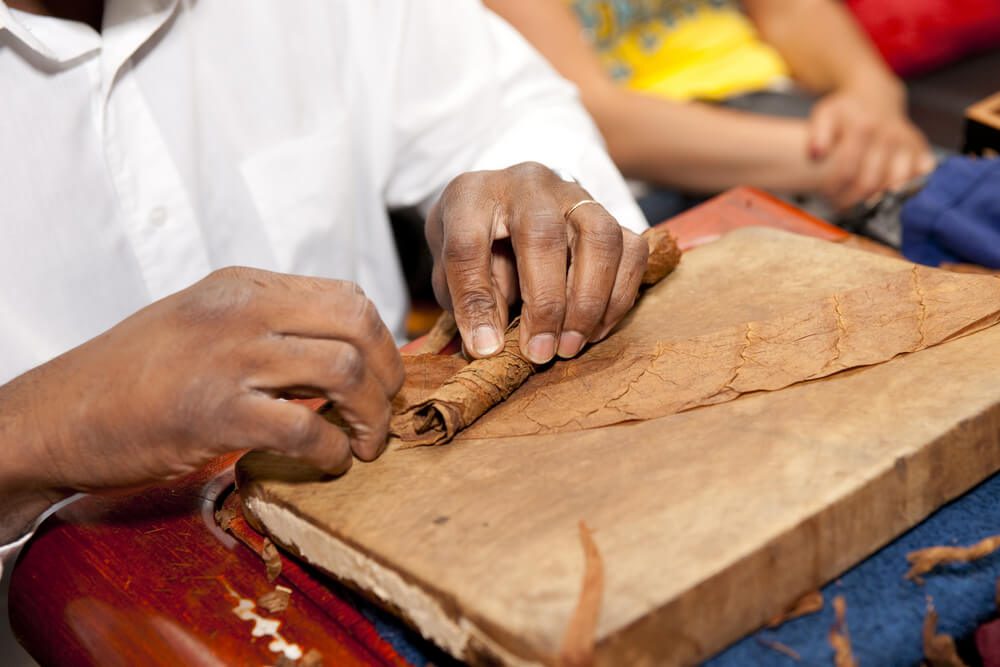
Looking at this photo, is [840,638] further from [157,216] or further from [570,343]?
[157,216]

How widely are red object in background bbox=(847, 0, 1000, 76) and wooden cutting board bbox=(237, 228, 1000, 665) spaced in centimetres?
211

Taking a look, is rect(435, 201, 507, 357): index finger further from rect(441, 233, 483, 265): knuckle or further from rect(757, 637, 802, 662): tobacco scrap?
rect(757, 637, 802, 662): tobacco scrap

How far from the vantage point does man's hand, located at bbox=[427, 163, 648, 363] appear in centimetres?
89

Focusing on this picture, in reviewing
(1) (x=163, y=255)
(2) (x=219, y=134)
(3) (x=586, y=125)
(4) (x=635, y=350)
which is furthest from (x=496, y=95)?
(4) (x=635, y=350)

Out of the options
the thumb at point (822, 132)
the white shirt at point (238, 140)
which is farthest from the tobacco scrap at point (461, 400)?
the thumb at point (822, 132)

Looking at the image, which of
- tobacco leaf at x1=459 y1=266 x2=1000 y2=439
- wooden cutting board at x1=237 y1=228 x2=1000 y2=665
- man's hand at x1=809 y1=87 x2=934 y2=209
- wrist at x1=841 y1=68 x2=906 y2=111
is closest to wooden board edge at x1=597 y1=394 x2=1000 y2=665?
wooden cutting board at x1=237 y1=228 x2=1000 y2=665

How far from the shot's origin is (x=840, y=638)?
2.19ft

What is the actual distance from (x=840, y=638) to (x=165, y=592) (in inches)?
21.0

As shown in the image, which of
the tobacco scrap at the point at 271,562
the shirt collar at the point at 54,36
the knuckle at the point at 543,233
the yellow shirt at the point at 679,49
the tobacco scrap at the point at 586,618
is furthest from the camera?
the yellow shirt at the point at 679,49

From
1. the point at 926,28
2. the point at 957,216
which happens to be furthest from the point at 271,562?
the point at 926,28

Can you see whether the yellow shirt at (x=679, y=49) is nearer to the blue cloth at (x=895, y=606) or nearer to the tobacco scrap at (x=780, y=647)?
the blue cloth at (x=895, y=606)

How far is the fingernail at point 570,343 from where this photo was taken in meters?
0.91

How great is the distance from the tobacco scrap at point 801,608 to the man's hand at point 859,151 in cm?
142

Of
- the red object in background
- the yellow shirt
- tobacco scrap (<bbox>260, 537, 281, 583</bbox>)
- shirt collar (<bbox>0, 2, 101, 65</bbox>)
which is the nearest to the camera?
tobacco scrap (<bbox>260, 537, 281, 583</bbox>)
